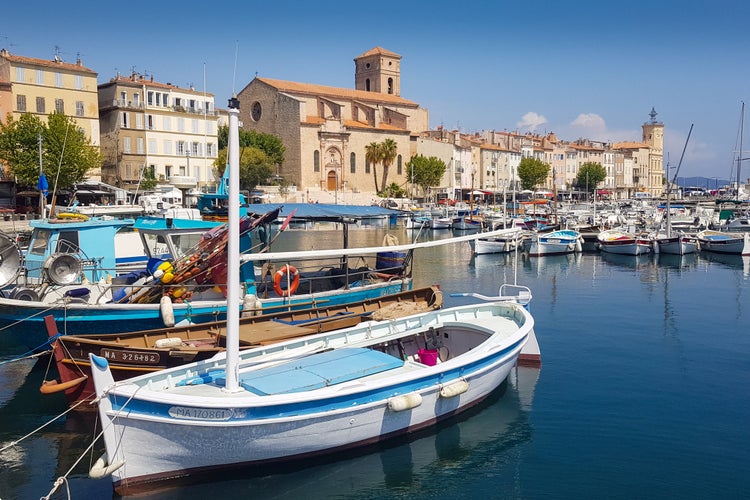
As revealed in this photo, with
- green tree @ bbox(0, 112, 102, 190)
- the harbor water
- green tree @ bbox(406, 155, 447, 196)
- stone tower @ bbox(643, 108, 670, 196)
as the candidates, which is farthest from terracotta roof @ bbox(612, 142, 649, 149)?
the harbor water

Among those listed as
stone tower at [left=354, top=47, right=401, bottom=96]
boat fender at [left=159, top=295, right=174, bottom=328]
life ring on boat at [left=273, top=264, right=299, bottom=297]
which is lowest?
boat fender at [left=159, top=295, right=174, bottom=328]

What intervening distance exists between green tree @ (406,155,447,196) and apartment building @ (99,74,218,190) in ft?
111

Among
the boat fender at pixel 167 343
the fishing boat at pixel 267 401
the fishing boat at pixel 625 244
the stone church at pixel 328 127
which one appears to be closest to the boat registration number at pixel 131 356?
the boat fender at pixel 167 343

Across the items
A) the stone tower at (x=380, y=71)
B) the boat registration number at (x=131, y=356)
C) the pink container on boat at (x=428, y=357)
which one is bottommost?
the pink container on boat at (x=428, y=357)

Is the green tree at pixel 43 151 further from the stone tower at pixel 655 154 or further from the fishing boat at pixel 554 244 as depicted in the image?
the stone tower at pixel 655 154

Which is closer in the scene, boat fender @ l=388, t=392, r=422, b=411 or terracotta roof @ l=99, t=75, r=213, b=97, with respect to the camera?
boat fender @ l=388, t=392, r=422, b=411

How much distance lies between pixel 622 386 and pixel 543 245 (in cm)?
2962

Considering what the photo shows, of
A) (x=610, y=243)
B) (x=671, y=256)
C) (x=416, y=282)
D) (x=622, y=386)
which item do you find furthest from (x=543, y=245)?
(x=622, y=386)

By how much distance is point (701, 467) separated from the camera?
11.5 meters

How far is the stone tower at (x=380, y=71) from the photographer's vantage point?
331 feet

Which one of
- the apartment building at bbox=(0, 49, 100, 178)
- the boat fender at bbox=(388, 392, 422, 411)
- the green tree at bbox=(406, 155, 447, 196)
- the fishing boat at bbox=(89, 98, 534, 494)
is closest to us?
the fishing boat at bbox=(89, 98, 534, 494)

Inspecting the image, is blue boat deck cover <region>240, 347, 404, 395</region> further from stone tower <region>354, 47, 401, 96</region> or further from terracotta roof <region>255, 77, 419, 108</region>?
stone tower <region>354, 47, 401, 96</region>

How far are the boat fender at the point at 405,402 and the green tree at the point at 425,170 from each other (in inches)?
3032

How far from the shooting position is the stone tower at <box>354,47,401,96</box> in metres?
101
